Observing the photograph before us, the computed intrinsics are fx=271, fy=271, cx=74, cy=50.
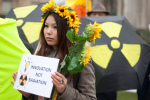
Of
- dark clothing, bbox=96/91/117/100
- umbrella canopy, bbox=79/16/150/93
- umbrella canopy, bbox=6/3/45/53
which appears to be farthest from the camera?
dark clothing, bbox=96/91/117/100

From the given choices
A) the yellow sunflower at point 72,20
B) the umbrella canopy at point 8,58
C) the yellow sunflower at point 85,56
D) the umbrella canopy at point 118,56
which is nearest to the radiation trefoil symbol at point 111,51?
the umbrella canopy at point 118,56

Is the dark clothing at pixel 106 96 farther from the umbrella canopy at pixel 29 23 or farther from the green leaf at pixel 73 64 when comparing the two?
the green leaf at pixel 73 64

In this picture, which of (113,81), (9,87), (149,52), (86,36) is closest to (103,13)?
(149,52)

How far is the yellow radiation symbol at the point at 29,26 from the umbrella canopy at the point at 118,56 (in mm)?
791

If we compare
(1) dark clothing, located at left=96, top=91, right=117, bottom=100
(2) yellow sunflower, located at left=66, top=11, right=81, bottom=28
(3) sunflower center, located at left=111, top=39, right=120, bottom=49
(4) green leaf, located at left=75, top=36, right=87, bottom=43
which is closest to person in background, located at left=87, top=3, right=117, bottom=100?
(1) dark clothing, located at left=96, top=91, right=117, bottom=100

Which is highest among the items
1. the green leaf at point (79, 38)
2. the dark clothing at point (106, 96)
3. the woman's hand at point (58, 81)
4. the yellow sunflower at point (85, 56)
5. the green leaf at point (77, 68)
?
the green leaf at point (79, 38)

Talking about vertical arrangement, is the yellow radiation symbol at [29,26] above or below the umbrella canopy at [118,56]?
above

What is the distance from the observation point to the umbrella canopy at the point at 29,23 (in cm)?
450

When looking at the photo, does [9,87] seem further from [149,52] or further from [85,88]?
[149,52]

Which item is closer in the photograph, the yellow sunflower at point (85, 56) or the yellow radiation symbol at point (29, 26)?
the yellow sunflower at point (85, 56)

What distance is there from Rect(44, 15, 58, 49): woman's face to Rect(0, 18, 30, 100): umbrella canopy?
0.74m

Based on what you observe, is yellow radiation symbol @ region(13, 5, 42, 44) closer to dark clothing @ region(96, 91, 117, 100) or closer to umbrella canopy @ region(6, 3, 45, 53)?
umbrella canopy @ region(6, 3, 45, 53)

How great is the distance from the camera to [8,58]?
122 inches

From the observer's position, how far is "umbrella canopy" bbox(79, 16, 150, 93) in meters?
4.14
